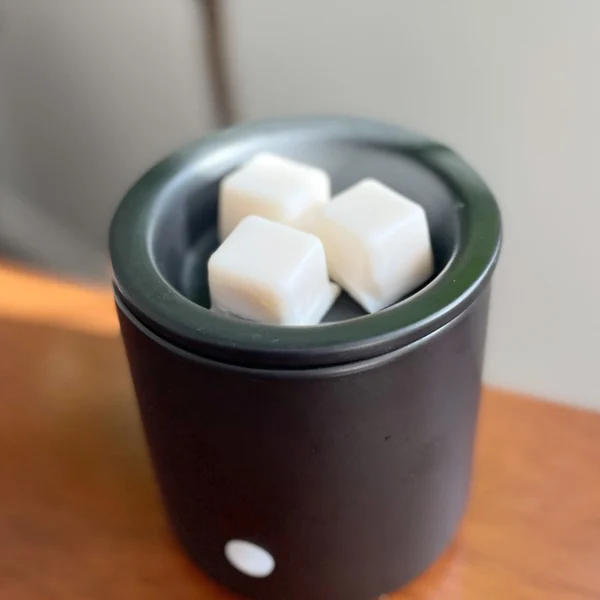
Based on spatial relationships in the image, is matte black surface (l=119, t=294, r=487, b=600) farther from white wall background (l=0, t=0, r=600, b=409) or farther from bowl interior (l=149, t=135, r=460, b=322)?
white wall background (l=0, t=0, r=600, b=409)

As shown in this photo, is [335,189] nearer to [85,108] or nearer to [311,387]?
[311,387]

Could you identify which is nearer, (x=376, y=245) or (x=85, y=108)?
(x=376, y=245)

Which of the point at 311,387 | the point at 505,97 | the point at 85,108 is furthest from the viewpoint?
the point at 85,108

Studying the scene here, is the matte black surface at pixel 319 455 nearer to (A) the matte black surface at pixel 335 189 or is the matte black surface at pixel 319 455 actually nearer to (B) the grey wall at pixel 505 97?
(A) the matte black surface at pixel 335 189

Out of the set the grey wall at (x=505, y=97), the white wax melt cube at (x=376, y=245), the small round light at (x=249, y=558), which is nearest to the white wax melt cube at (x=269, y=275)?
the white wax melt cube at (x=376, y=245)

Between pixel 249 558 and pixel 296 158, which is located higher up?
pixel 296 158

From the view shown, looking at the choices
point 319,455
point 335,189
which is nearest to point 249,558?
point 319,455
